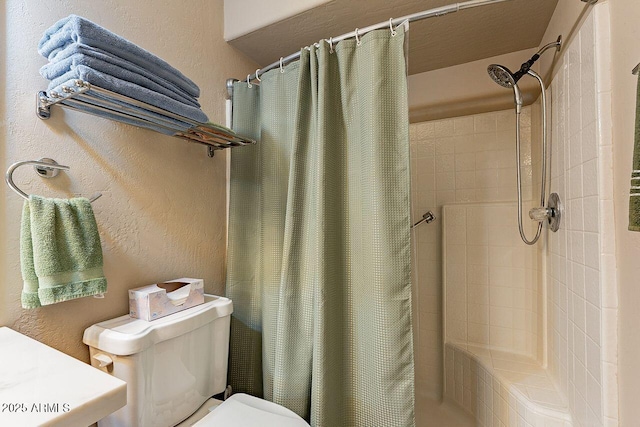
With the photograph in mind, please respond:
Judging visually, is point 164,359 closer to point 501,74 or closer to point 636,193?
point 636,193

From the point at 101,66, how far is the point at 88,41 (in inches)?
2.4

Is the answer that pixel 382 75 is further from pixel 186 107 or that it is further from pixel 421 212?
pixel 421 212

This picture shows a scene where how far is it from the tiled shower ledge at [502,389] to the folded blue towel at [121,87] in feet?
5.67

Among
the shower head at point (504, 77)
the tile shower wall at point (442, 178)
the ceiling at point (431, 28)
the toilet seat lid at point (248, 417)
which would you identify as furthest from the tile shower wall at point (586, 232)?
the toilet seat lid at point (248, 417)

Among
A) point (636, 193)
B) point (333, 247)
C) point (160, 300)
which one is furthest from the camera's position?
point (333, 247)

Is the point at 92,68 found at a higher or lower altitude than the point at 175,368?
higher

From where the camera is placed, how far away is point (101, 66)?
0.75m

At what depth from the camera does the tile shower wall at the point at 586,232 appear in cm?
81

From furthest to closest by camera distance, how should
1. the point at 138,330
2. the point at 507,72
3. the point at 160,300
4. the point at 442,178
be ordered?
the point at 442,178 < the point at 507,72 < the point at 160,300 < the point at 138,330

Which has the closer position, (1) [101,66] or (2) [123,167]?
(1) [101,66]

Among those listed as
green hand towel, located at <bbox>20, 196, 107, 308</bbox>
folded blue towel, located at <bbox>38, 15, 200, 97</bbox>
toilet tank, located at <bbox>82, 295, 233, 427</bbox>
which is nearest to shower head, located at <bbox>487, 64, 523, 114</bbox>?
folded blue towel, located at <bbox>38, 15, 200, 97</bbox>

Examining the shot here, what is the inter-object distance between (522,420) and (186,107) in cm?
178

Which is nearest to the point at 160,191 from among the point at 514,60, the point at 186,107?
the point at 186,107

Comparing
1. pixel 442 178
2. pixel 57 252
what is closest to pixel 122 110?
pixel 57 252
